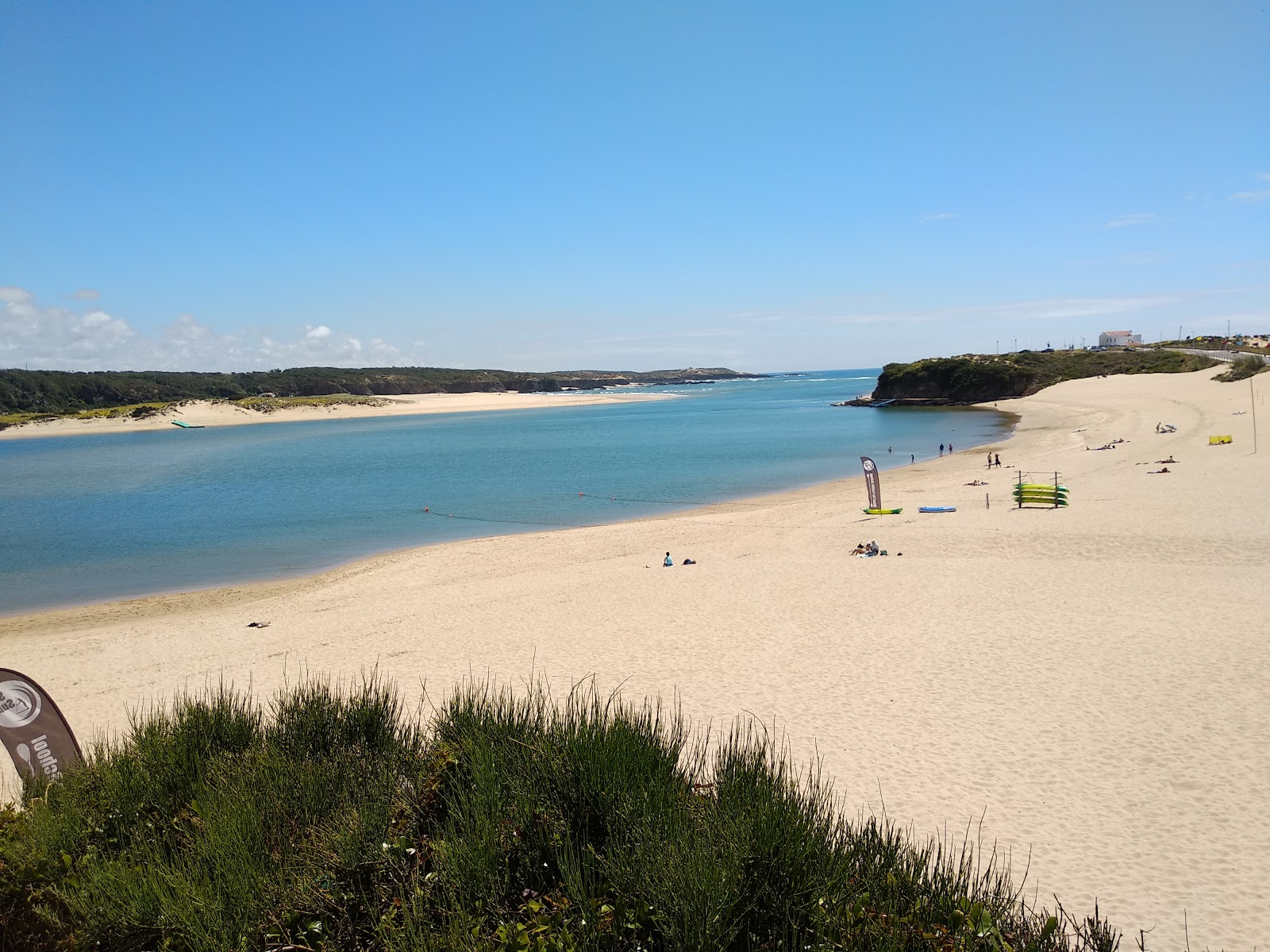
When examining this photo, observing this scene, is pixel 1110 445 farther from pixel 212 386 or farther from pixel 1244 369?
pixel 212 386

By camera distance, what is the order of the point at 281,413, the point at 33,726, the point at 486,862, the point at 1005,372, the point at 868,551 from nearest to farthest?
the point at 486,862
the point at 33,726
the point at 868,551
the point at 1005,372
the point at 281,413

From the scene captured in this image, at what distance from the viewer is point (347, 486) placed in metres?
37.0

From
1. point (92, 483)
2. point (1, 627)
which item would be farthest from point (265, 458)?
point (1, 627)

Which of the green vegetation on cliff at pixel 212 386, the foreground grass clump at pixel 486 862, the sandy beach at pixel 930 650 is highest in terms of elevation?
the green vegetation on cliff at pixel 212 386

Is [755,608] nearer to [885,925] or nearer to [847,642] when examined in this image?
[847,642]

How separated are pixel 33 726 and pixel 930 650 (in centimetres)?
981

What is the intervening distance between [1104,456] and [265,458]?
48287 mm

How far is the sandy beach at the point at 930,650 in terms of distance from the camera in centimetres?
610

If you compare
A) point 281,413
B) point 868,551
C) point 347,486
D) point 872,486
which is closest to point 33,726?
point 868,551

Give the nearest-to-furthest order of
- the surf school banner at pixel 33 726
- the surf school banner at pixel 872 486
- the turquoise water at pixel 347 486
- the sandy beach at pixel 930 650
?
the sandy beach at pixel 930 650, the surf school banner at pixel 33 726, the turquoise water at pixel 347 486, the surf school banner at pixel 872 486

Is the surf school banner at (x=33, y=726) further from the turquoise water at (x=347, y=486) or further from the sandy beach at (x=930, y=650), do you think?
the turquoise water at (x=347, y=486)

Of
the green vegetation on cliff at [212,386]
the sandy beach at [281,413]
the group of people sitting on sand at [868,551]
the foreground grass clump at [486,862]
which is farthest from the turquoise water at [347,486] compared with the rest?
the green vegetation on cliff at [212,386]

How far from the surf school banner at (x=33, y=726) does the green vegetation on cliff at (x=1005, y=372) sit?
81.2 metres

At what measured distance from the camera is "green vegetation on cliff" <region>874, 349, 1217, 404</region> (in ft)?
252
